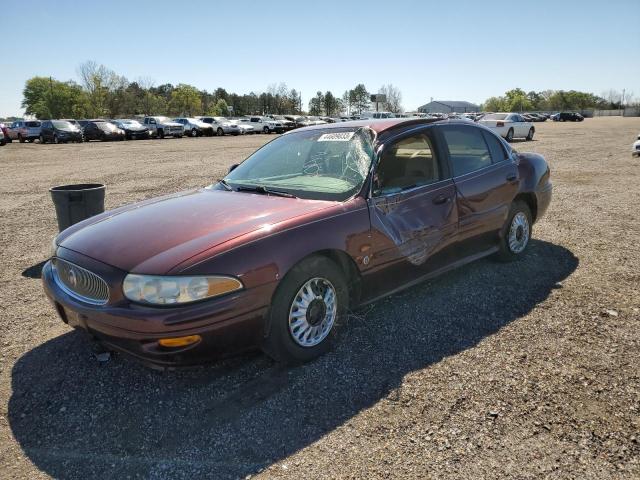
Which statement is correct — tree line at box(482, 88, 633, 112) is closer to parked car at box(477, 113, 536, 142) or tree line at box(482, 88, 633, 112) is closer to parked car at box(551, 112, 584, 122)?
parked car at box(551, 112, 584, 122)

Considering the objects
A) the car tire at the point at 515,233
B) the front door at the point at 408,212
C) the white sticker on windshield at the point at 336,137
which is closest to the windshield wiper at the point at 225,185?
the white sticker on windshield at the point at 336,137

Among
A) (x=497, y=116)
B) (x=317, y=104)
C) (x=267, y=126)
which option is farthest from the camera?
(x=317, y=104)

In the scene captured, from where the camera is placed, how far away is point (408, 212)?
12.2 feet

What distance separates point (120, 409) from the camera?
2844 mm

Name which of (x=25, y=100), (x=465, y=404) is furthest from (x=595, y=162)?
(x=25, y=100)

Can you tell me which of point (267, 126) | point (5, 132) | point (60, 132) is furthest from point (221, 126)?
point (5, 132)

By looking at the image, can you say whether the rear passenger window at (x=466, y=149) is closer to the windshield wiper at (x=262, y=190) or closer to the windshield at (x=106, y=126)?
the windshield wiper at (x=262, y=190)

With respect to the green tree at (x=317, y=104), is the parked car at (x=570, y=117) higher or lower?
lower

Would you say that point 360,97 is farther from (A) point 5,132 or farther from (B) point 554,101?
(A) point 5,132

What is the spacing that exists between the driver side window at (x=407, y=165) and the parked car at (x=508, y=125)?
20.4m

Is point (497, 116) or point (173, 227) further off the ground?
point (497, 116)

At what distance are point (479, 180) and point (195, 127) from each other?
124 ft

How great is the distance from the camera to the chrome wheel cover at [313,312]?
308 cm

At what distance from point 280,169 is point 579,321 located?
271 cm
